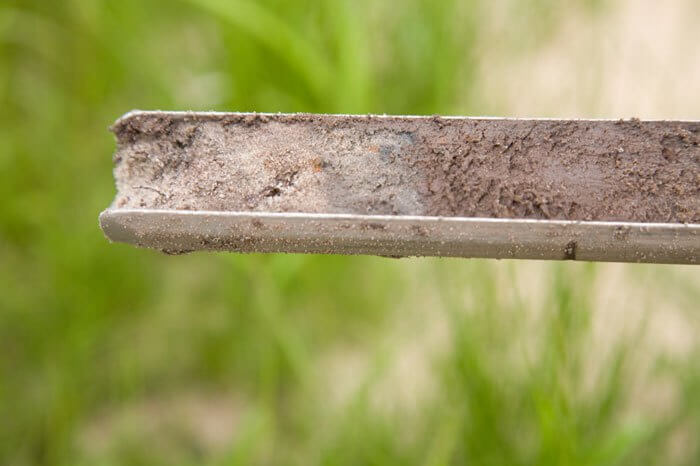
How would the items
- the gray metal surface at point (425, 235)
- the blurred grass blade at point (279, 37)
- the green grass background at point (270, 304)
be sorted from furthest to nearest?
the blurred grass blade at point (279, 37), the green grass background at point (270, 304), the gray metal surface at point (425, 235)

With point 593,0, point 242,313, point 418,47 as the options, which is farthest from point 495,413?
point 593,0

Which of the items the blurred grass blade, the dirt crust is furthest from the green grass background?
the dirt crust

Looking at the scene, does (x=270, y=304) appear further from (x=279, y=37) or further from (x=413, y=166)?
(x=413, y=166)

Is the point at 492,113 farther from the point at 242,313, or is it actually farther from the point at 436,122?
the point at 436,122

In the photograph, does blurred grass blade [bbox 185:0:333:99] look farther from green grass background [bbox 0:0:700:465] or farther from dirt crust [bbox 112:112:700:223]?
dirt crust [bbox 112:112:700:223]

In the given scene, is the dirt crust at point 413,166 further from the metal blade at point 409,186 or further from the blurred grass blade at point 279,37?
the blurred grass blade at point 279,37

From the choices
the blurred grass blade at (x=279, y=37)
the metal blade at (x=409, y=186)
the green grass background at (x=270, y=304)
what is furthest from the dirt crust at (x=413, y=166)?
the blurred grass blade at (x=279, y=37)

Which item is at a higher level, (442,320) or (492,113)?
(492,113)
